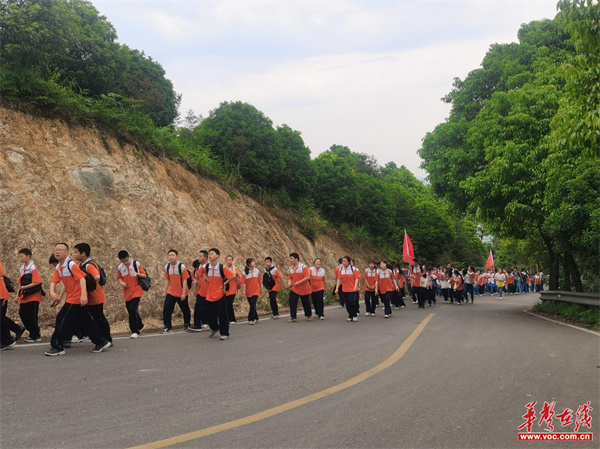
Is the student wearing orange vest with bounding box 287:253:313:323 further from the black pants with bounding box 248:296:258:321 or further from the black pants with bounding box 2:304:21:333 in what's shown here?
the black pants with bounding box 2:304:21:333

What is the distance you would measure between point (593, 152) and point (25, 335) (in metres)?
A: 11.5

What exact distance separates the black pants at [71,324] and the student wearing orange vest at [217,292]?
2.52 meters

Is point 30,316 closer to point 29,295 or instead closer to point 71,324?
point 29,295

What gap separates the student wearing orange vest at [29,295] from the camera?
33.9 feet

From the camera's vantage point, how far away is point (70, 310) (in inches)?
348

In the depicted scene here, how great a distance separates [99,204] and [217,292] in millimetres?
7160

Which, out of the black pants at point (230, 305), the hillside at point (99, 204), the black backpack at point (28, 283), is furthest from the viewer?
the hillside at point (99, 204)

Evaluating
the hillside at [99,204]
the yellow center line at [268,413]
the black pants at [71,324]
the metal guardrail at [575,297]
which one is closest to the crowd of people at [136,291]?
the black pants at [71,324]

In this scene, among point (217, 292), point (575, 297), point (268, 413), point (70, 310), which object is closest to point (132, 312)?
point (217, 292)

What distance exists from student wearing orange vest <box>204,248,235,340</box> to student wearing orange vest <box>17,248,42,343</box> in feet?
11.2

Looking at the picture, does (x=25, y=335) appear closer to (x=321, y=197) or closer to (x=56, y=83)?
(x=56, y=83)

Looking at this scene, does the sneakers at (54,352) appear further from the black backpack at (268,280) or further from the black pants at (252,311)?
the black backpack at (268,280)

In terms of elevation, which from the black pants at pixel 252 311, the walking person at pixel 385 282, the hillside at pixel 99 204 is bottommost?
the black pants at pixel 252 311

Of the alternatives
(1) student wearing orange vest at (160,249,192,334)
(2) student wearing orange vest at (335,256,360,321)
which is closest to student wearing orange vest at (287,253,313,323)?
(2) student wearing orange vest at (335,256,360,321)
